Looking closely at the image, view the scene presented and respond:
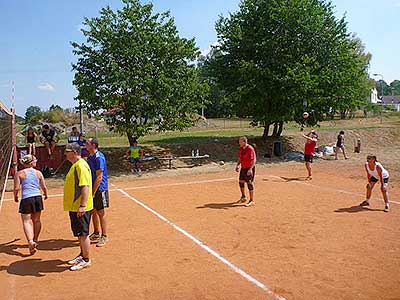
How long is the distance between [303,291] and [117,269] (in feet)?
9.71

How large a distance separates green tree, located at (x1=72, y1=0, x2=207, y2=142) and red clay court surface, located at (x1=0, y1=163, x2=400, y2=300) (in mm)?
7219

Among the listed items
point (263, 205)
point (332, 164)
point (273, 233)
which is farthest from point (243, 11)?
point (273, 233)

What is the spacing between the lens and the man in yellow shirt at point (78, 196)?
245 inches

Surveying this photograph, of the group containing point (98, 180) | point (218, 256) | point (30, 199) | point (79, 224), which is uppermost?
point (98, 180)

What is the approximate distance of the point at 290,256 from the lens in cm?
686

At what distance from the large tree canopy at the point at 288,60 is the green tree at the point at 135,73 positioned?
4.72 metres

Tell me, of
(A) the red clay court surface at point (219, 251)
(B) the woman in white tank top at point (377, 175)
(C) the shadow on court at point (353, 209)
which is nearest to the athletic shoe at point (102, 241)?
(A) the red clay court surface at point (219, 251)

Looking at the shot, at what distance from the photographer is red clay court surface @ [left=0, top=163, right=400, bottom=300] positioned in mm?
5602

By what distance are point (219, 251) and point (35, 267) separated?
3199mm

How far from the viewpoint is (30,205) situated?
285 inches

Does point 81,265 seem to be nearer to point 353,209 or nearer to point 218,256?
point 218,256

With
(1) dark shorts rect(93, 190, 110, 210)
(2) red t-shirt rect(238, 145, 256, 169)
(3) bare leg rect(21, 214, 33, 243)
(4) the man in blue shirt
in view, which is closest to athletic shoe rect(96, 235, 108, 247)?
(4) the man in blue shirt

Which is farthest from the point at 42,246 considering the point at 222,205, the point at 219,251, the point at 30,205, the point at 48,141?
the point at 48,141

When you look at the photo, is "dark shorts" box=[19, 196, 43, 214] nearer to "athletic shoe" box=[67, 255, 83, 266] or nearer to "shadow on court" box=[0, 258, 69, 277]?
"shadow on court" box=[0, 258, 69, 277]
